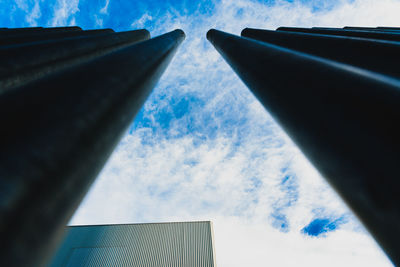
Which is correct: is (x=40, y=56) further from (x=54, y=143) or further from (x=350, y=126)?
(x=350, y=126)

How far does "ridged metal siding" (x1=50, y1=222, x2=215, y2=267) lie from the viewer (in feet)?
53.6

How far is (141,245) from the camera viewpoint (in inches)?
681

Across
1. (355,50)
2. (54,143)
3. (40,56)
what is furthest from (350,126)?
(40,56)

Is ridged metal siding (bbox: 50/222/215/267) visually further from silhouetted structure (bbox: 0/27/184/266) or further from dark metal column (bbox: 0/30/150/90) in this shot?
silhouetted structure (bbox: 0/27/184/266)

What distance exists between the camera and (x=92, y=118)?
1.64 meters

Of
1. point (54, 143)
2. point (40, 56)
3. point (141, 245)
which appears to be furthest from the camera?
point (141, 245)

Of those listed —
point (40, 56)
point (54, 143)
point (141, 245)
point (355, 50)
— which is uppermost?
point (141, 245)

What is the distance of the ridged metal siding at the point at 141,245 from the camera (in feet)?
53.6

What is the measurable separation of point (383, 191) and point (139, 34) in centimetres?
1084

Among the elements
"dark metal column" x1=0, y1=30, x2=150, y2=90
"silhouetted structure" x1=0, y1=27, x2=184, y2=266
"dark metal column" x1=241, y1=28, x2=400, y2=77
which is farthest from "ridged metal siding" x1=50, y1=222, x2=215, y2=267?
"silhouetted structure" x1=0, y1=27, x2=184, y2=266

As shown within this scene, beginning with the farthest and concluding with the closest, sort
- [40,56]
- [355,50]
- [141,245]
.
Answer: [141,245]
[40,56]
[355,50]

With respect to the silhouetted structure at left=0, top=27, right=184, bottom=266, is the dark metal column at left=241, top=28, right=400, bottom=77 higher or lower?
higher

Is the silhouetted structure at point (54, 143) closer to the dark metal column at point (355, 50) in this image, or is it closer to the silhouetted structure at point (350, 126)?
the silhouetted structure at point (350, 126)

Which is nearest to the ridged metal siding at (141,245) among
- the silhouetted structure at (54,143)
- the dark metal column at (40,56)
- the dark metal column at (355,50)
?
the dark metal column at (40,56)
